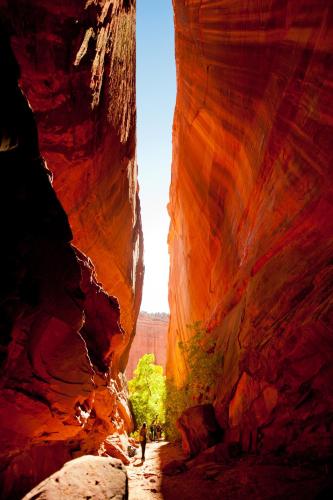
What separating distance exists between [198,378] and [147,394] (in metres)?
16.4

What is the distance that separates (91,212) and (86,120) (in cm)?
393

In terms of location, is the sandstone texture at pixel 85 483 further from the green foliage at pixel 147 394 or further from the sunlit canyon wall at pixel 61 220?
the green foliage at pixel 147 394

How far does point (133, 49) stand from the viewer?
1438 centimetres

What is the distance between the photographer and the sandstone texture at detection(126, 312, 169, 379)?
59.5m

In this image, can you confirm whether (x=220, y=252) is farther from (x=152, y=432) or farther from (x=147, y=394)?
(x=152, y=432)

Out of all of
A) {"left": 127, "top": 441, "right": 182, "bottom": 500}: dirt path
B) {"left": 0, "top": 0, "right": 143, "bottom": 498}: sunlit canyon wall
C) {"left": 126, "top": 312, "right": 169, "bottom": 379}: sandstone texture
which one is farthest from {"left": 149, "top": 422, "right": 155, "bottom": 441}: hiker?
{"left": 126, "top": 312, "right": 169, "bottom": 379}: sandstone texture

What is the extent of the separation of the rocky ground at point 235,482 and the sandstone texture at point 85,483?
2.49 meters

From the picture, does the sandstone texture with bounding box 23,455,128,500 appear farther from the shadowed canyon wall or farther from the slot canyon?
the shadowed canyon wall

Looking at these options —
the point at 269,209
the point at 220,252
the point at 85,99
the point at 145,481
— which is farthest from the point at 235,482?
the point at 220,252

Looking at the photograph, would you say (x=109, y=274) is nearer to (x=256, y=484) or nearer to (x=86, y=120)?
(x=86, y=120)

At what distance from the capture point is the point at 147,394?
27.8 m

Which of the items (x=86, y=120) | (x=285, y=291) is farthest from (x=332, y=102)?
(x=86, y=120)

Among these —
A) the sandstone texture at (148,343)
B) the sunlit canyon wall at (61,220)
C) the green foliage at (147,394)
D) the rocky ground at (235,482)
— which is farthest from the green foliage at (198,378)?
the sandstone texture at (148,343)

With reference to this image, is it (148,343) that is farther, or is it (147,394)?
(148,343)
